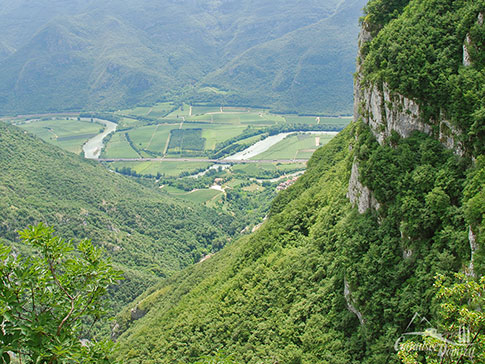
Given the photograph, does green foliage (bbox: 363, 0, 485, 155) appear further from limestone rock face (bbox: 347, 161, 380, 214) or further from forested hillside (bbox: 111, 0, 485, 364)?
limestone rock face (bbox: 347, 161, 380, 214)

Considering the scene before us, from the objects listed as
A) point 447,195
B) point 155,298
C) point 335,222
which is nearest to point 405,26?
point 447,195

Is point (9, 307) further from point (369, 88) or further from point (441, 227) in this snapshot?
point (369, 88)

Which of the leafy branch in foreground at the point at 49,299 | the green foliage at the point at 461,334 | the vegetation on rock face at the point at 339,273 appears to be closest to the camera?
the leafy branch in foreground at the point at 49,299

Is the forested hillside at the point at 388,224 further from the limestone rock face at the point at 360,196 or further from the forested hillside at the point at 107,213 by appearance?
the forested hillside at the point at 107,213

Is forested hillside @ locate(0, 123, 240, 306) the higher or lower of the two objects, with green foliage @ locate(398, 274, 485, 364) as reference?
lower

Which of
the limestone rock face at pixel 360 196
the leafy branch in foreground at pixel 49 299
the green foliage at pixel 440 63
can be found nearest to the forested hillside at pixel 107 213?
the limestone rock face at pixel 360 196

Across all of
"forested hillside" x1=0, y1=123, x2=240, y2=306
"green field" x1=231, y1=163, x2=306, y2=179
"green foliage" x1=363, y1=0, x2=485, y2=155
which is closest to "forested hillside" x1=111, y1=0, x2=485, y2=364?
"green foliage" x1=363, y1=0, x2=485, y2=155
